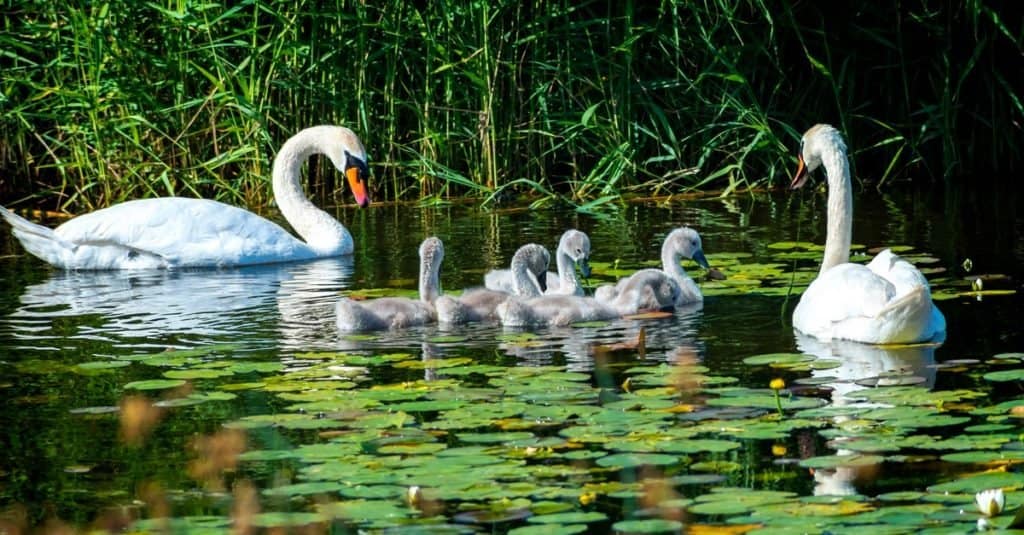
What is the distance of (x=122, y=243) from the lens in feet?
35.6

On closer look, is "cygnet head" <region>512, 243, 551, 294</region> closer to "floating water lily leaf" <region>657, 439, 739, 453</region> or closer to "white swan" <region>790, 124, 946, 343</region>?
"white swan" <region>790, 124, 946, 343</region>

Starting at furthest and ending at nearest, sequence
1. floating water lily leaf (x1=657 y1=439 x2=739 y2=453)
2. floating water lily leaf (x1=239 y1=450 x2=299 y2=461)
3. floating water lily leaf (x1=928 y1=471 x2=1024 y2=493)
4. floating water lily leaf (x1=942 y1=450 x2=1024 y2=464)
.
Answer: floating water lily leaf (x1=239 y1=450 x2=299 y2=461) → floating water lily leaf (x1=657 y1=439 x2=739 y2=453) → floating water lily leaf (x1=942 y1=450 x2=1024 y2=464) → floating water lily leaf (x1=928 y1=471 x2=1024 y2=493)

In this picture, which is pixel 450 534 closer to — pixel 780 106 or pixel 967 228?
pixel 967 228

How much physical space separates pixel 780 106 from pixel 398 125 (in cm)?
291

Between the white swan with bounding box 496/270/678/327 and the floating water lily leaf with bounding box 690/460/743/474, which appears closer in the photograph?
the floating water lily leaf with bounding box 690/460/743/474

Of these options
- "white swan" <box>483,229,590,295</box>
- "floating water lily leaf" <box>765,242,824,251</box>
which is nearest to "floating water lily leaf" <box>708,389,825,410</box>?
"white swan" <box>483,229,590,295</box>

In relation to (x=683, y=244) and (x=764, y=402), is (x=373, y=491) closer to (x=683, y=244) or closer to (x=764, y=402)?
(x=764, y=402)

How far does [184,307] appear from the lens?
912 cm

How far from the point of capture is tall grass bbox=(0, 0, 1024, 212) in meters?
12.7

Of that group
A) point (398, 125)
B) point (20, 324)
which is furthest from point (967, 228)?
point (20, 324)

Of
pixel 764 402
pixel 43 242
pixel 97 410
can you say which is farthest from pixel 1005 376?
pixel 43 242

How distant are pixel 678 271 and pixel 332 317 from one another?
5.38ft

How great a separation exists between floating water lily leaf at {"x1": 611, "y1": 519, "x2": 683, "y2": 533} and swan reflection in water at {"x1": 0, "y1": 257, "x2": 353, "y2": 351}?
3204 mm

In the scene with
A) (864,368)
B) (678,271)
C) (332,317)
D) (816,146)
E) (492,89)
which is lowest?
(864,368)
